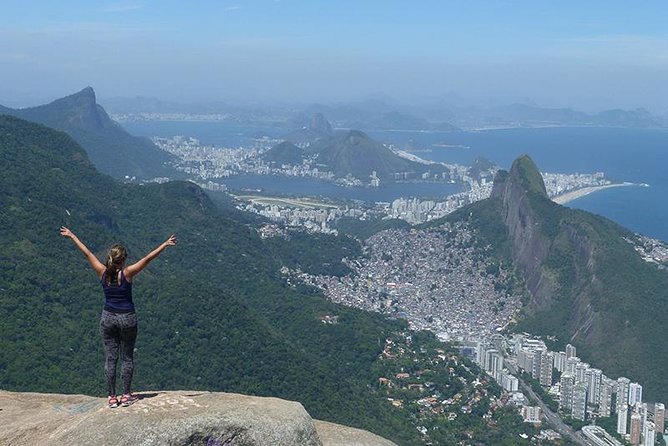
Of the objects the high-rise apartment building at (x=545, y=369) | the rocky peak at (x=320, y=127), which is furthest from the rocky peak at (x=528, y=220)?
the rocky peak at (x=320, y=127)

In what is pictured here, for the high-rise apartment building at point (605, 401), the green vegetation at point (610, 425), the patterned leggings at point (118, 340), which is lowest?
the green vegetation at point (610, 425)

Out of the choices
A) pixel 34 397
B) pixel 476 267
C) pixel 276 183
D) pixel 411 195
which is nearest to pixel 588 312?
pixel 476 267

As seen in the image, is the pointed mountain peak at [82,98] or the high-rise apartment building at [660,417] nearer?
the high-rise apartment building at [660,417]

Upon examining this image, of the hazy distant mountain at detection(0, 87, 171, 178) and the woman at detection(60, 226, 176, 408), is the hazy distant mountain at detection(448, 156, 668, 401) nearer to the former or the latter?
the woman at detection(60, 226, 176, 408)

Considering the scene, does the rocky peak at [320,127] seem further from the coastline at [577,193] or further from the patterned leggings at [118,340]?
the patterned leggings at [118,340]

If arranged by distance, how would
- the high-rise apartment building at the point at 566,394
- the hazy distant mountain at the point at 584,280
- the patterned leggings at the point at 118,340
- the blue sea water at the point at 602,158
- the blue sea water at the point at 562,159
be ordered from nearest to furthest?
the patterned leggings at the point at 118,340 → the high-rise apartment building at the point at 566,394 → the hazy distant mountain at the point at 584,280 → the blue sea water at the point at 602,158 → the blue sea water at the point at 562,159

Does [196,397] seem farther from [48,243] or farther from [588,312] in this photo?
[588,312]
